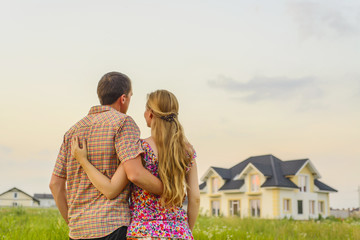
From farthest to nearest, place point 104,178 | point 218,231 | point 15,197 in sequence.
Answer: point 15,197
point 218,231
point 104,178

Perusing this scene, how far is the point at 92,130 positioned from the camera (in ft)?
11.2

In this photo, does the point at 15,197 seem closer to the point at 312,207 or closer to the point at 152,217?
the point at 312,207

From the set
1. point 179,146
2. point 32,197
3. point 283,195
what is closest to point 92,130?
point 179,146

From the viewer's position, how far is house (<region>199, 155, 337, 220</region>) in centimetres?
3269

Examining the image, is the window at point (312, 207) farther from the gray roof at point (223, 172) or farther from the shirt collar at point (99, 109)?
the shirt collar at point (99, 109)

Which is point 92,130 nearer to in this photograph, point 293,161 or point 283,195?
point 283,195

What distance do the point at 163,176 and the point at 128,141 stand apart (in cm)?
41

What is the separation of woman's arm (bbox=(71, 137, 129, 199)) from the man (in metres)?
0.06

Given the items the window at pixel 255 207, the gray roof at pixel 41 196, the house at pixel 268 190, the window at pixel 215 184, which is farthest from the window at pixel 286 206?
the gray roof at pixel 41 196

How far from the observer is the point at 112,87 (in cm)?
351

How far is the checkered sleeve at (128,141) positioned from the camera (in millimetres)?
3232

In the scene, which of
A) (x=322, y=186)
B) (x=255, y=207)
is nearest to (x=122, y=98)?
(x=255, y=207)

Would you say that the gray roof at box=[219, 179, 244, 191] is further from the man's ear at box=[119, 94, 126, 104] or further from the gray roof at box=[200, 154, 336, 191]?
the man's ear at box=[119, 94, 126, 104]

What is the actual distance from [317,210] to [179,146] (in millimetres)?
35286
